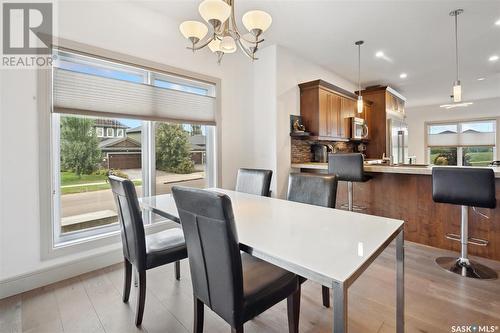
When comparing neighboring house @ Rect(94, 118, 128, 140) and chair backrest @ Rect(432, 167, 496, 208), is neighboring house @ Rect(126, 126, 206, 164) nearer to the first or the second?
neighboring house @ Rect(94, 118, 128, 140)

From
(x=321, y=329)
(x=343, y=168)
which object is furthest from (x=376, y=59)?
(x=321, y=329)

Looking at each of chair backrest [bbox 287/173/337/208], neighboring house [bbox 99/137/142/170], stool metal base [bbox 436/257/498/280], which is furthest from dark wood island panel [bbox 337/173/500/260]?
neighboring house [bbox 99/137/142/170]

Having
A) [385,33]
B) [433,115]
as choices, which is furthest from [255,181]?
[433,115]

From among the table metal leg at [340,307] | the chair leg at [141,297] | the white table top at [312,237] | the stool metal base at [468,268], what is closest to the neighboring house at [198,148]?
the white table top at [312,237]

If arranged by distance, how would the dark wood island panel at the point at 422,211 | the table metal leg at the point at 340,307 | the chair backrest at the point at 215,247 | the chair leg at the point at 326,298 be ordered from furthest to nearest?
the dark wood island panel at the point at 422,211
the chair leg at the point at 326,298
the chair backrest at the point at 215,247
the table metal leg at the point at 340,307

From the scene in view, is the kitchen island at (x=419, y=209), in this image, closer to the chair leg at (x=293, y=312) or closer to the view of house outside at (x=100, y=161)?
the chair leg at (x=293, y=312)

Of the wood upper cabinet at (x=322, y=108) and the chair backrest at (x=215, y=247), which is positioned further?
the wood upper cabinet at (x=322, y=108)

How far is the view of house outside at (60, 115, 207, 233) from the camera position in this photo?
2.40 metres

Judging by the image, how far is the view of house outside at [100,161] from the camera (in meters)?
2.40

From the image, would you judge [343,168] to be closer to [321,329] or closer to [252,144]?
[252,144]

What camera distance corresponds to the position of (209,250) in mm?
1115

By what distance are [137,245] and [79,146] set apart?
4.84 ft

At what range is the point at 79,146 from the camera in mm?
2441

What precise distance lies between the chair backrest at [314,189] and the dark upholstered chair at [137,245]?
104 centimetres
